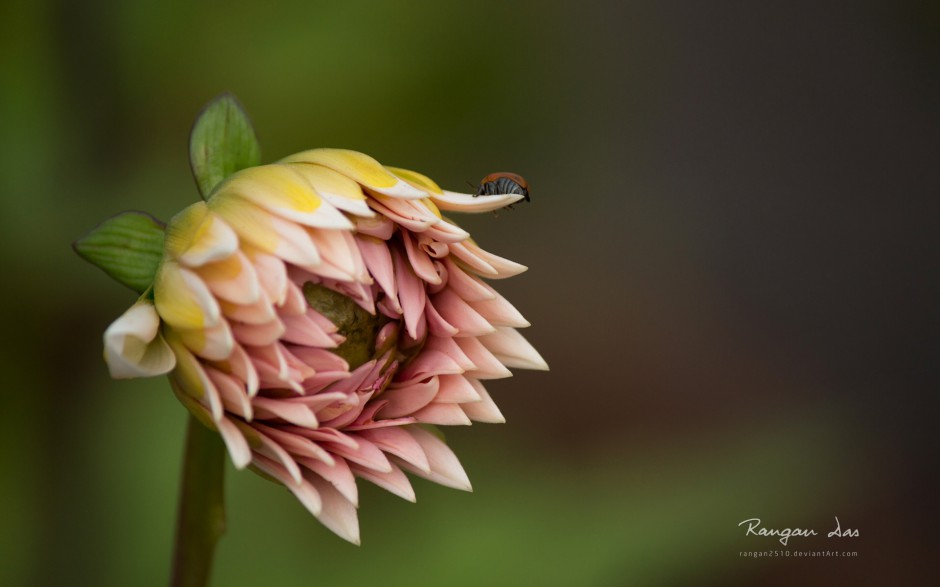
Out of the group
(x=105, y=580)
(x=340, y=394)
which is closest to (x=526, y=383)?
(x=105, y=580)

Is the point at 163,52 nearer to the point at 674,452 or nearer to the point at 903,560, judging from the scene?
the point at 674,452

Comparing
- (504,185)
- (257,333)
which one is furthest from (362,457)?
(504,185)

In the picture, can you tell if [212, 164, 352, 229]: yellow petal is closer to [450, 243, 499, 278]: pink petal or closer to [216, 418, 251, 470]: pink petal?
[450, 243, 499, 278]: pink petal

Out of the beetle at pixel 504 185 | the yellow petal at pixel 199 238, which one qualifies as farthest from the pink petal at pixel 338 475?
the beetle at pixel 504 185

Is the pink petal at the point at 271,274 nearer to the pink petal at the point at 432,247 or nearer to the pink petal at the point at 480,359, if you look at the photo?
the pink petal at the point at 432,247

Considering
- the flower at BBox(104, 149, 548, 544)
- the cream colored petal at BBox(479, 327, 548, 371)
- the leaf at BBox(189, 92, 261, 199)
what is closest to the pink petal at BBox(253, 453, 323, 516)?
the flower at BBox(104, 149, 548, 544)
